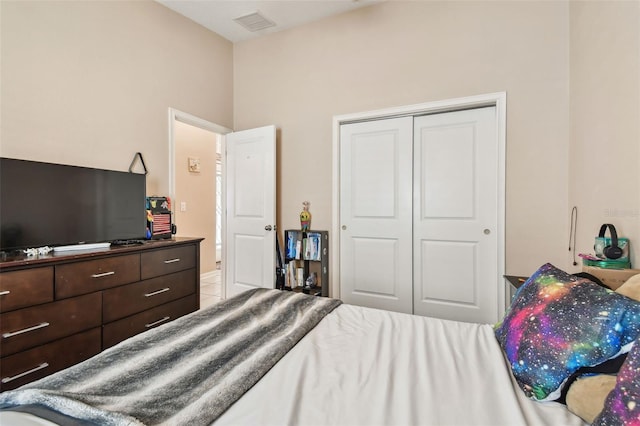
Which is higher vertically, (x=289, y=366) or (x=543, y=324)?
(x=543, y=324)

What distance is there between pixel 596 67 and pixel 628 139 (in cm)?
68

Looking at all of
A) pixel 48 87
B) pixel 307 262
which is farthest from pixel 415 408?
pixel 48 87

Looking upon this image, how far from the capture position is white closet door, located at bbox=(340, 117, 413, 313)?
297 centimetres

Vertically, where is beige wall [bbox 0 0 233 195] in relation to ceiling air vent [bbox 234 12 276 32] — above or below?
below

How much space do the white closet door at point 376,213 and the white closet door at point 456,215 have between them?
106 millimetres

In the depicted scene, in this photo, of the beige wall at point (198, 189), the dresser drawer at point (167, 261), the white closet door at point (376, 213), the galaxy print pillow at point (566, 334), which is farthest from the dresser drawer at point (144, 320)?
the galaxy print pillow at point (566, 334)

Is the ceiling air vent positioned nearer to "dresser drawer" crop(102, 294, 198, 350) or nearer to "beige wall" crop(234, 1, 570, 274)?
"beige wall" crop(234, 1, 570, 274)

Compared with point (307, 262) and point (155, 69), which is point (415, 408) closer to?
point (307, 262)

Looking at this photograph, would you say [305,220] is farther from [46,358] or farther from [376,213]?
[46,358]

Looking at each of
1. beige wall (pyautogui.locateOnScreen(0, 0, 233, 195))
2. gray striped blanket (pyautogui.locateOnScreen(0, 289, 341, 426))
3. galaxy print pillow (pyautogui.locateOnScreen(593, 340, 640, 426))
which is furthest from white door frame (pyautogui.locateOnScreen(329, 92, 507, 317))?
galaxy print pillow (pyautogui.locateOnScreen(593, 340, 640, 426))

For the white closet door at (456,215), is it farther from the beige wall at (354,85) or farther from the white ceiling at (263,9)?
the white ceiling at (263,9)

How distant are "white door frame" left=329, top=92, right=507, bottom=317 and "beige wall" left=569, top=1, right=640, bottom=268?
1.52ft

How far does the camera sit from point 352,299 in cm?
322

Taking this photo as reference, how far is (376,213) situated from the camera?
122 inches
